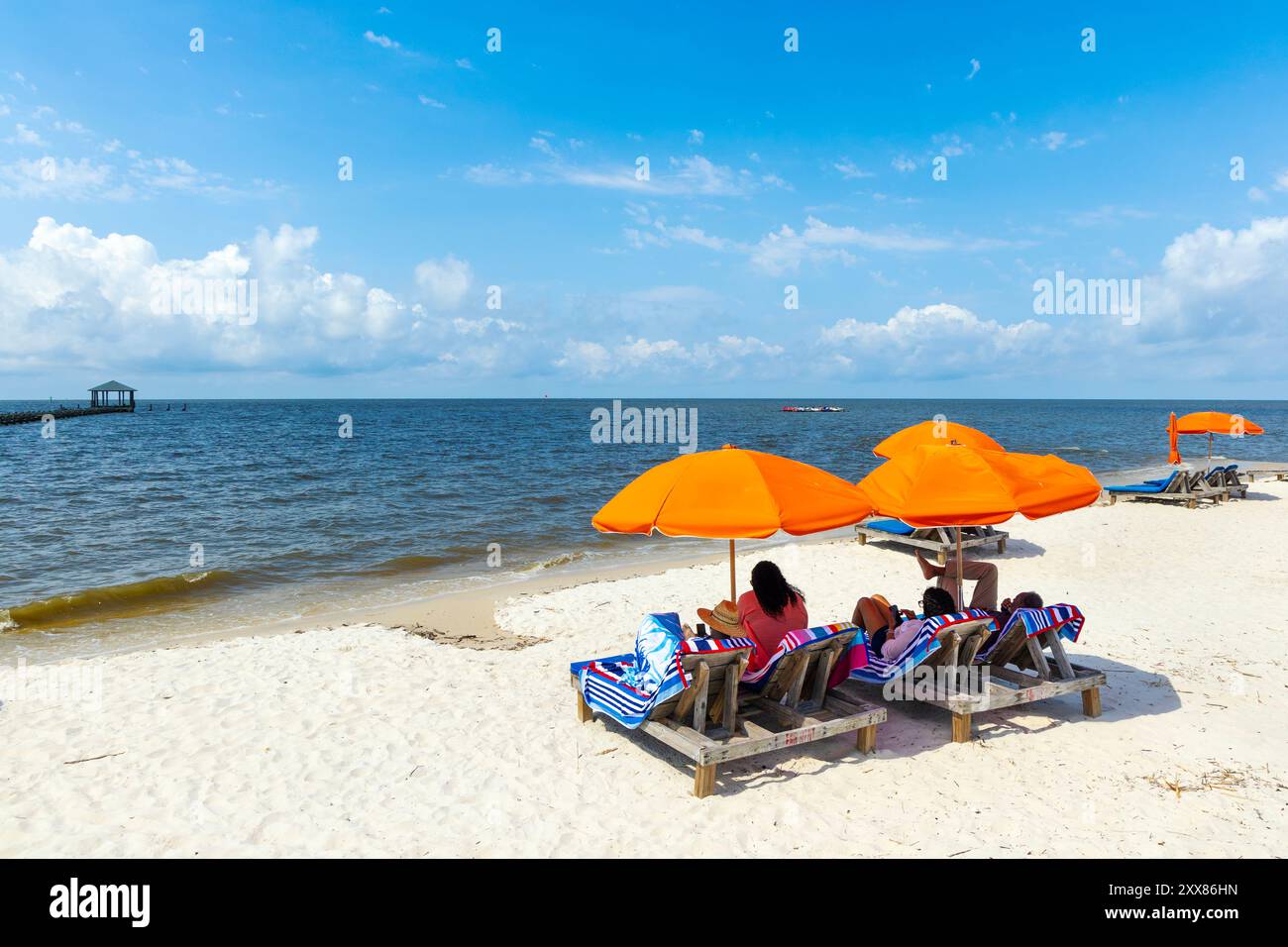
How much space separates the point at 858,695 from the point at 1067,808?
2.36 m

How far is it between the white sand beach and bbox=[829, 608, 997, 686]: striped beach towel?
21.9 inches

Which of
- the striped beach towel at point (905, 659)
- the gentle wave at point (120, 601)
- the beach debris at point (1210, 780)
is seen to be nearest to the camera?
the beach debris at point (1210, 780)

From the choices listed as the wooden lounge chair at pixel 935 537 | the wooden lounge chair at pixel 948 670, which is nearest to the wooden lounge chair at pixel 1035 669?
the wooden lounge chair at pixel 948 670

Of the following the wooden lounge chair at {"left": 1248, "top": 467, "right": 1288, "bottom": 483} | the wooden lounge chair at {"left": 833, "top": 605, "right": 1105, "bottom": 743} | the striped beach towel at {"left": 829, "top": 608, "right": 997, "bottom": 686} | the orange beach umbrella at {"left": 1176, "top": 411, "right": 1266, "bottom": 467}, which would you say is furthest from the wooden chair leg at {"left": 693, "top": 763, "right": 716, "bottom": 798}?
the wooden lounge chair at {"left": 1248, "top": 467, "right": 1288, "bottom": 483}

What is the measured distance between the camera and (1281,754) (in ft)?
19.8

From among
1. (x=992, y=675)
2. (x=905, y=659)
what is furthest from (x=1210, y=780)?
(x=905, y=659)

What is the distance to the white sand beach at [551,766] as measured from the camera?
16.3 feet

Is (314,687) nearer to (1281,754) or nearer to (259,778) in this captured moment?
(259,778)

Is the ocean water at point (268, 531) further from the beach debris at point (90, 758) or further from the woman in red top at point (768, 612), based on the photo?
the woman in red top at point (768, 612)

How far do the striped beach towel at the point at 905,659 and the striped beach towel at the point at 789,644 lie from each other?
33cm

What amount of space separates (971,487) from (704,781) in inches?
130

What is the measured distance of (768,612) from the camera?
6430 mm

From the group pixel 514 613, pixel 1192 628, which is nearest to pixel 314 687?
pixel 514 613

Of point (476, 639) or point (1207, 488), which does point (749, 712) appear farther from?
point (1207, 488)
